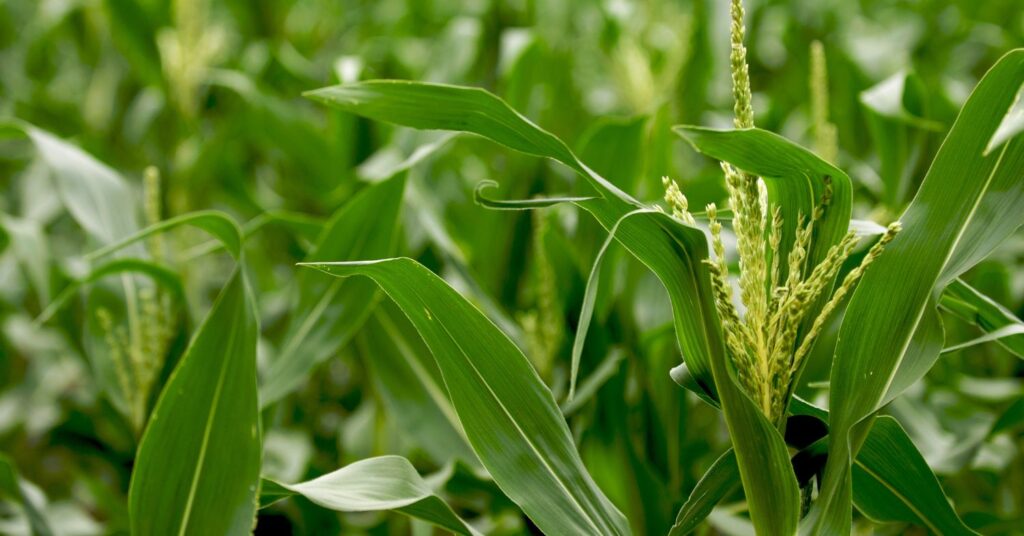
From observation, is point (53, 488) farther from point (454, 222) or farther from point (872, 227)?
point (872, 227)

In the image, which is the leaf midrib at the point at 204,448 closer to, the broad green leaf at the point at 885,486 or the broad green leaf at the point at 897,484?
the broad green leaf at the point at 885,486

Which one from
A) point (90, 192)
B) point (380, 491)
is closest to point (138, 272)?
point (90, 192)

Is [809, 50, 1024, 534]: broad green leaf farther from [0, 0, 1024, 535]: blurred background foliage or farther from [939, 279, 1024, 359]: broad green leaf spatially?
[0, 0, 1024, 535]: blurred background foliage

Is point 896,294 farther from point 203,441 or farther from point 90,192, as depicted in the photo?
point 90,192

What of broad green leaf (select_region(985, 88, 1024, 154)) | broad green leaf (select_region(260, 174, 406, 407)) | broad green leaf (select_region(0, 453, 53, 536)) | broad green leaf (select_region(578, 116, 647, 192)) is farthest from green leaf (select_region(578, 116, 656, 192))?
broad green leaf (select_region(0, 453, 53, 536))

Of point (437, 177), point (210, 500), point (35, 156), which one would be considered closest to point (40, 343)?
point (35, 156)
